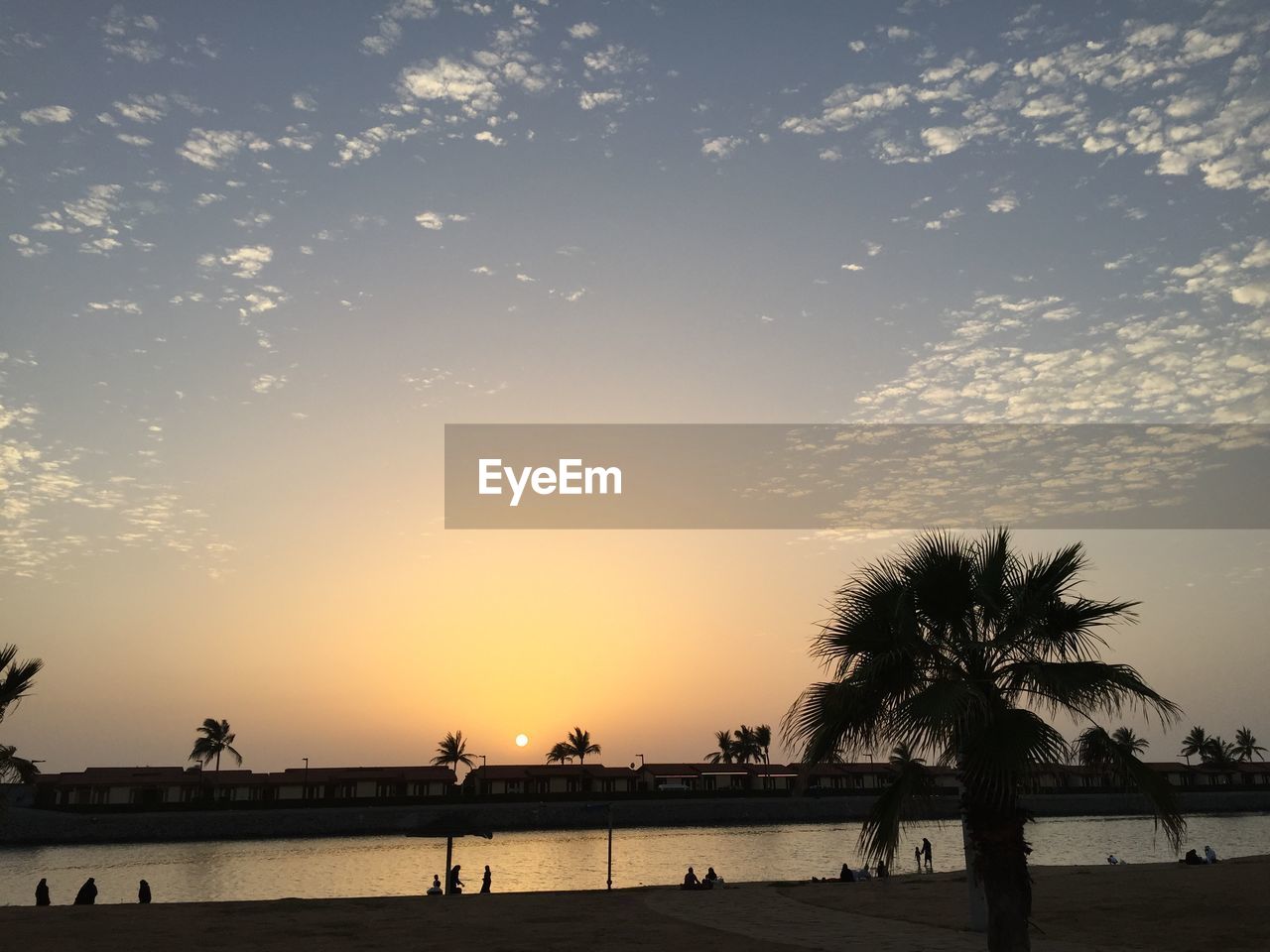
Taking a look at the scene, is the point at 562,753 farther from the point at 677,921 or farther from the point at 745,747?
Result: the point at 677,921

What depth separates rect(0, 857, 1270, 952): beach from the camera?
59.9ft

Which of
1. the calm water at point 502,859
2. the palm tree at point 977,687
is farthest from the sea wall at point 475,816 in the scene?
the palm tree at point 977,687

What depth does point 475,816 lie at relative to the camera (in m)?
106

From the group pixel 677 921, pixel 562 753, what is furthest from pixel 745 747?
pixel 677 921

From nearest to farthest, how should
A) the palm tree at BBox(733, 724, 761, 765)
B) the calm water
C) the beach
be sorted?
the beach
the calm water
the palm tree at BBox(733, 724, 761, 765)

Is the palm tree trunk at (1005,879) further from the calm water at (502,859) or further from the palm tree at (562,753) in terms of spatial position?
the palm tree at (562,753)

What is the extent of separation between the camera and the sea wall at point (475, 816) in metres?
99.4

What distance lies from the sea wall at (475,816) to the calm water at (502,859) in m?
2.09

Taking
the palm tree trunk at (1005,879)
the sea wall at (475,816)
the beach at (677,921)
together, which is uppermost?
the palm tree trunk at (1005,879)

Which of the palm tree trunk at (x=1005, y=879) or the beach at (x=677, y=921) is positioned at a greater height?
the palm tree trunk at (x=1005, y=879)

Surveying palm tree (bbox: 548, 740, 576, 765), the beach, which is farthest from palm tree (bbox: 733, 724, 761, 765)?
the beach

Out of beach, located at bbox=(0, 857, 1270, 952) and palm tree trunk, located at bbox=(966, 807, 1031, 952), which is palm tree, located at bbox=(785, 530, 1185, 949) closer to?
palm tree trunk, located at bbox=(966, 807, 1031, 952)

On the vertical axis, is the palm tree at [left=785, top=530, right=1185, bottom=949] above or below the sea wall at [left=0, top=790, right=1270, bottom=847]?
above

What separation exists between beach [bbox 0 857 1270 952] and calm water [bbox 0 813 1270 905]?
106 feet
